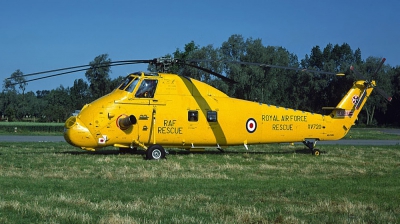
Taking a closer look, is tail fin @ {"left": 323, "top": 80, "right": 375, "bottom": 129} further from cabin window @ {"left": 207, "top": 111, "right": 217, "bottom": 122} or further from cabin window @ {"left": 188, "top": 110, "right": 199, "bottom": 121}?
cabin window @ {"left": 188, "top": 110, "right": 199, "bottom": 121}

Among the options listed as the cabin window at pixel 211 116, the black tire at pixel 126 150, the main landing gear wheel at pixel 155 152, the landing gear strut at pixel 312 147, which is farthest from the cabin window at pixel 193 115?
the landing gear strut at pixel 312 147

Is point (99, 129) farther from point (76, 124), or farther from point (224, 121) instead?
point (224, 121)

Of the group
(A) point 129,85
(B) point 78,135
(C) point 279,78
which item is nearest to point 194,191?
(B) point 78,135

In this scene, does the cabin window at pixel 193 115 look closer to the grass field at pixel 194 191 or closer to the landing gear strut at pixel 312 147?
the grass field at pixel 194 191

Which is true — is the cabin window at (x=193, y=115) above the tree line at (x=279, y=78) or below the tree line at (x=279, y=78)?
below

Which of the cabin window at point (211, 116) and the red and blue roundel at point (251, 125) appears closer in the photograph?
the cabin window at point (211, 116)

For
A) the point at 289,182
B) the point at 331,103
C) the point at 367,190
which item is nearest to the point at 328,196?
the point at 367,190

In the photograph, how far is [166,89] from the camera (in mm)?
23594

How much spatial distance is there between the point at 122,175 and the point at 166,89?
8421 millimetres

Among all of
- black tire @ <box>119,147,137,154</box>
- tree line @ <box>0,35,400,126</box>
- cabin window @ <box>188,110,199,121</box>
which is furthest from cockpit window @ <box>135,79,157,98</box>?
tree line @ <box>0,35,400,126</box>

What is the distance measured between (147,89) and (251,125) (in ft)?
18.2

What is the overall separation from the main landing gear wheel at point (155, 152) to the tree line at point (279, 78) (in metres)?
34.5

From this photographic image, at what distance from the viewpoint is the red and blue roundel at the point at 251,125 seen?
25.0 metres

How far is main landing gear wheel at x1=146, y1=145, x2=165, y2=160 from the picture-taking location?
21828 millimetres
